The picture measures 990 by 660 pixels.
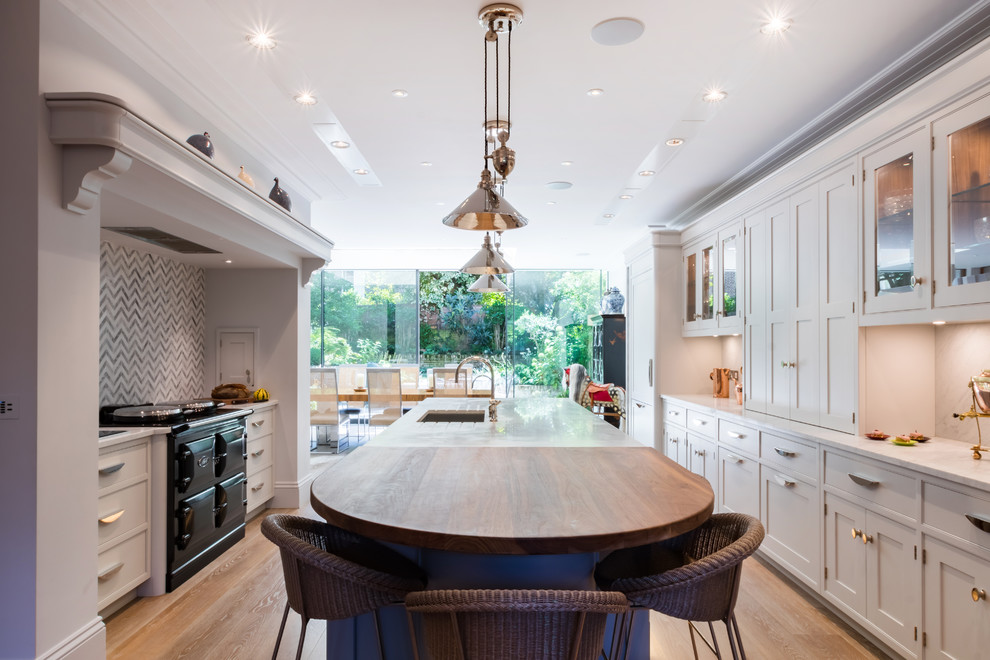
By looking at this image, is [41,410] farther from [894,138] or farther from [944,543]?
[894,138]

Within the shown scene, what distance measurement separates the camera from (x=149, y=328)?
12.7 feet

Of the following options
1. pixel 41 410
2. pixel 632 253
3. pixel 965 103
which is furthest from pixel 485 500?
pixel 632 253

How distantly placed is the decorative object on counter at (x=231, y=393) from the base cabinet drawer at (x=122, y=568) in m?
1.45

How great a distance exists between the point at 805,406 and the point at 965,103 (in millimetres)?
1681

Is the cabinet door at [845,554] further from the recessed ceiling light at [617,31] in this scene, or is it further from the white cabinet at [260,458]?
the white cabinet at [260,458]

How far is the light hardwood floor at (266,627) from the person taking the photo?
96.6 inches

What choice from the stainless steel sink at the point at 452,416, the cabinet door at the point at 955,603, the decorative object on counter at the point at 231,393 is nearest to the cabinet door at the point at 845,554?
the cabinet door at the point at 955,603

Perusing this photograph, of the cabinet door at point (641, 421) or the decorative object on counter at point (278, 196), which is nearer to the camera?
the decorative object on counter at point (278, 196)

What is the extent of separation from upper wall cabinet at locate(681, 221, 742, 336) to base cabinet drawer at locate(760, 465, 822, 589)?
1242 millimetres

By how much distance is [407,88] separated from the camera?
9.83 ft

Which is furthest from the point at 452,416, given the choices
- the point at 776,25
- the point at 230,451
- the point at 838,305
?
the point at 776,25

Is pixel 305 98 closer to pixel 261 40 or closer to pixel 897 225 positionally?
pixel 261 40

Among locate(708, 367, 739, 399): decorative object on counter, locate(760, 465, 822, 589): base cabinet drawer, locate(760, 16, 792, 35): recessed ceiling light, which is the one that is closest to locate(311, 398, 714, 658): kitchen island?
locate(760, 465, 822, 589): base cabinet drawer

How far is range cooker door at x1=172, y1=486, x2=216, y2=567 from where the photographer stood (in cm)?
314
